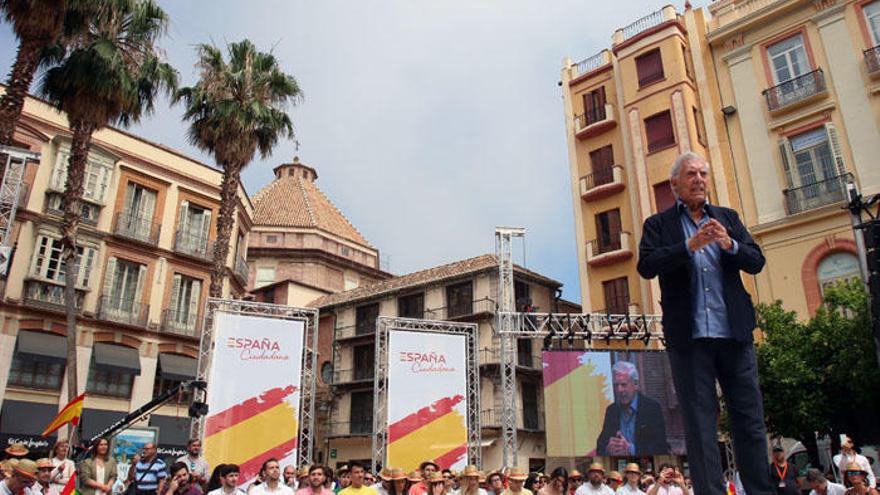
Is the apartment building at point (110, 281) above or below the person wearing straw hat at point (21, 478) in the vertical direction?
above

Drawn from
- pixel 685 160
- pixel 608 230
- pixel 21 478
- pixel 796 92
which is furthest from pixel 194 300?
pixel 685 160

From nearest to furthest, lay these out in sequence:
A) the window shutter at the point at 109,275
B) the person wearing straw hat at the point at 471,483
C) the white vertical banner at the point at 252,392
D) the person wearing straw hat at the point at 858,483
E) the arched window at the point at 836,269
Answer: the person wearing straw hat at the point at 858,483 → the person wearing straw hat at the point at 471,483 → the white vertical banner at the point at 252,392 → the arched window at the point at 836,269 → the window shutter at the point at 109,275

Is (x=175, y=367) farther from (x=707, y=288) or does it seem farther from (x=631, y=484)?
(x=707, y=288)

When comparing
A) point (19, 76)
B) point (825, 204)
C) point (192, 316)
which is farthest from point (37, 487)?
point (825, 204)

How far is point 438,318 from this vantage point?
3272 cm

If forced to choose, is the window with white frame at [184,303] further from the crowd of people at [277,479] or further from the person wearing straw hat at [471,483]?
the person wearing straw hat at [471,483]

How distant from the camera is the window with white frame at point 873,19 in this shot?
800 inches

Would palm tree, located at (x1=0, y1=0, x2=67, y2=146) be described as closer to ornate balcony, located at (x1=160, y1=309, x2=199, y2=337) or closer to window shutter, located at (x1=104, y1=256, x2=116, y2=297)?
window shutter, located at (x1=104, y1=256, x2=116, y2=297)

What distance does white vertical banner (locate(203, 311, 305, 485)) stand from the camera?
1569cm

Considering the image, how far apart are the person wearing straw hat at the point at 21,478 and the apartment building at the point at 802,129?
20070 millimetres

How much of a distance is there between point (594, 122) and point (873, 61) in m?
9.91

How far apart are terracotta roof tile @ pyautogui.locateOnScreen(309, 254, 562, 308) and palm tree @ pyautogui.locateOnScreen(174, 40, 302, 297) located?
13.8 m

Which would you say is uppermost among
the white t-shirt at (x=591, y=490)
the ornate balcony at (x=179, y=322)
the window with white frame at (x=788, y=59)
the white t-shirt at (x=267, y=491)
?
the window with white frame at (x=788, y=59)

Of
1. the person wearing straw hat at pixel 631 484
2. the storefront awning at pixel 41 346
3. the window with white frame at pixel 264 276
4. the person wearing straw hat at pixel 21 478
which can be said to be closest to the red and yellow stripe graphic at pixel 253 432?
the person wearing straw hat at pixel 21 478
